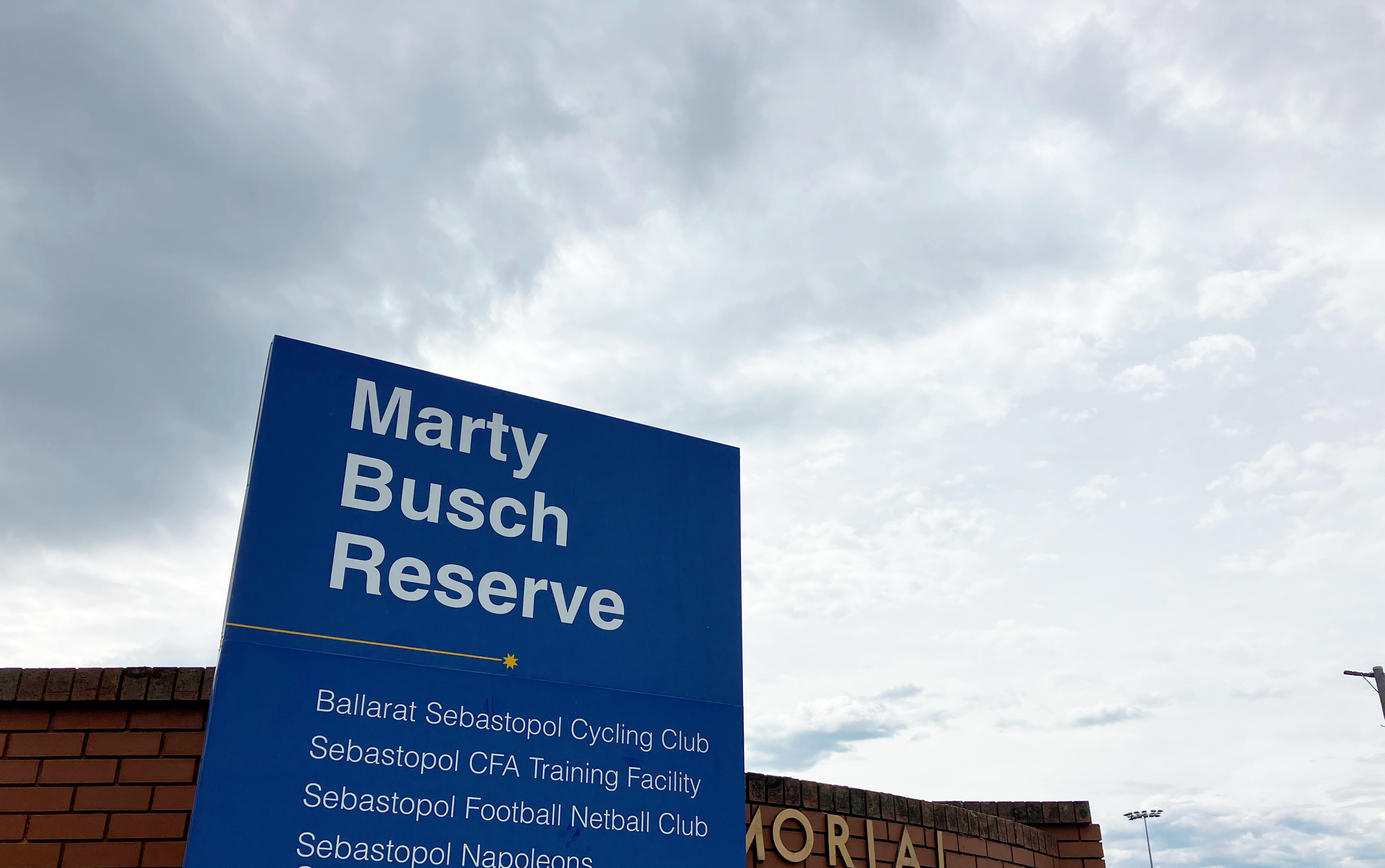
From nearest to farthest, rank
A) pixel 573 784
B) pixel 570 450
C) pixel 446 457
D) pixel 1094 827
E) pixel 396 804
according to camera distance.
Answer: pixel 396 804 → pixel 573 784 → pixel 446 457 → pixel 570 450 → pixel 1094 827

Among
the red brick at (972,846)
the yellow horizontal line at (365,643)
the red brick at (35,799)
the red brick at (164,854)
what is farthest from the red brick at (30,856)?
the red brick at (972,846)

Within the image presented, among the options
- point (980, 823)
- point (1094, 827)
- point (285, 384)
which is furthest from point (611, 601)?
point (1094, 827)

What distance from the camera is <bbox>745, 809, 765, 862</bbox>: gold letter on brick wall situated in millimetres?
6633

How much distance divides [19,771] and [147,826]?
0.74 meters

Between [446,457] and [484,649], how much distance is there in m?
1.15

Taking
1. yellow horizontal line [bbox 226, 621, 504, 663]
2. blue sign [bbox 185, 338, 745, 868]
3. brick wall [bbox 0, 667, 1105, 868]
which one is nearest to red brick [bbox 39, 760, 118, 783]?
brick wall [bbox 0, 667, 1105, 868]

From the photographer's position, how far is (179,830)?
538cm

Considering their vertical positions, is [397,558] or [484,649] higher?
[397,558]

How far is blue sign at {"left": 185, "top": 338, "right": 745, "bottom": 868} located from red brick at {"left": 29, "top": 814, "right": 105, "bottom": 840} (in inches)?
42.1

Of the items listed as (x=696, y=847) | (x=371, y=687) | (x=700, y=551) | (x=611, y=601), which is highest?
(x=700, y=551)

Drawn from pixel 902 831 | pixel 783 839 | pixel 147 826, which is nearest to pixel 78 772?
pixel 147 826

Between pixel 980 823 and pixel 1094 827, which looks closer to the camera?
pixel 980 823

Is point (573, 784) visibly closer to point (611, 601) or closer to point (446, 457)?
point (611, 601)

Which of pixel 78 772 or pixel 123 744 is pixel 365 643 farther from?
pixel 78 772
